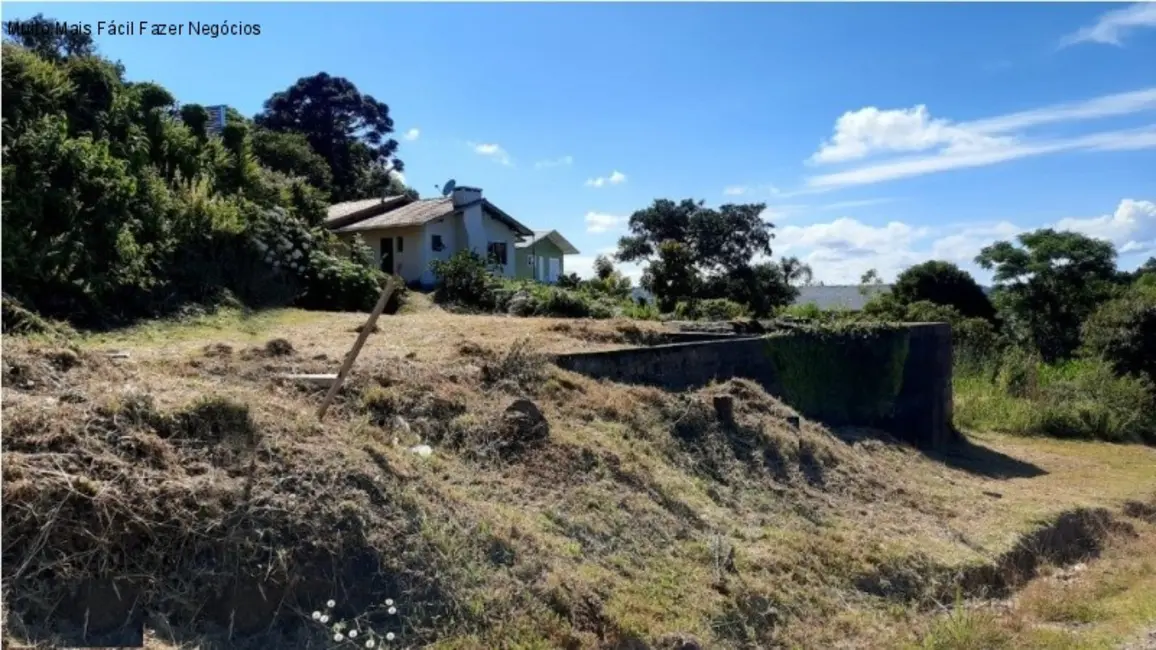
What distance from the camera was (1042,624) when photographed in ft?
22.3

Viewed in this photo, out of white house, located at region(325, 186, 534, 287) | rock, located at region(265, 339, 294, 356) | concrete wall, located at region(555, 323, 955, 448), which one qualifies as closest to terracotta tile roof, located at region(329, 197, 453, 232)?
white house, located at region(325, 186, 534, 287)

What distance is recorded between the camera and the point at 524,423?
6973 millimetres

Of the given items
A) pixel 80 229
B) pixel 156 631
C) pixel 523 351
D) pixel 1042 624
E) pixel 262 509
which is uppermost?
pixel 80 229

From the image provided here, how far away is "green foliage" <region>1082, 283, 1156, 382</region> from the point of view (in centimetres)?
1805

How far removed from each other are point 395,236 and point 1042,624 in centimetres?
2304

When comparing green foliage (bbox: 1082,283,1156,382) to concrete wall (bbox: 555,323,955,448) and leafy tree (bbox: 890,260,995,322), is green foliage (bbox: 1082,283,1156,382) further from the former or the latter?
leafy tree (bbox: 890,260,995,322)

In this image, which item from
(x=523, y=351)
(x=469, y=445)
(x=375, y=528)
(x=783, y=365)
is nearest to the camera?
(x=375, y=528)

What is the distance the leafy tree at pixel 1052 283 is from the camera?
2977cm

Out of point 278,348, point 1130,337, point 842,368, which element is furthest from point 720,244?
point 278,348

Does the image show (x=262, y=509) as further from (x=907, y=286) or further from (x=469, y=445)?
(x=907, y=286)

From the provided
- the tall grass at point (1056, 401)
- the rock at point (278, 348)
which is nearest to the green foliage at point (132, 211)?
the rock at point (278, 348)

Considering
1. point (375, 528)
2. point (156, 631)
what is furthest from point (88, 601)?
point (375, 528)

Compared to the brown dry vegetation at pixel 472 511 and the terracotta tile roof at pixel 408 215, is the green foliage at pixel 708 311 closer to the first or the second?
the brown dry vegetation at pixel 472 511

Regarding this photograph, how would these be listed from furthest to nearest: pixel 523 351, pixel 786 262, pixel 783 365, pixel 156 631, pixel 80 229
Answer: pixel 786 262 < pixel 783 365 < pixel 80 229 < pixel 523 351 < pixel 156 631
